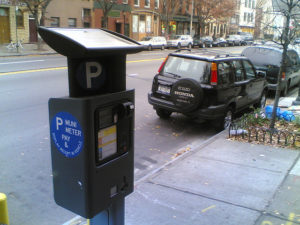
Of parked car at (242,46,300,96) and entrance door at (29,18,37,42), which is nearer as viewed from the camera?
parked car at (242,46,300,96)

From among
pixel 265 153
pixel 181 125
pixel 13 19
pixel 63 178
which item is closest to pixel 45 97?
pixel 181 125

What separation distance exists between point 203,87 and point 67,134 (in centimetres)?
521

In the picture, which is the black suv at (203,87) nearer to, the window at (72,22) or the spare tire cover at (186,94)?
the spare tire cover at (186,94)

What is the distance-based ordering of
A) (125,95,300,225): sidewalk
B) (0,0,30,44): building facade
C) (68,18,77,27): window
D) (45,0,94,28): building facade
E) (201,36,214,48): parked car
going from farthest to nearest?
(201,36,214,48): parked car < (68,18,77,27): window < (45,0,94,28): building facade < (0,0,30,44): building facade < (125,95,300,225): sidewalk

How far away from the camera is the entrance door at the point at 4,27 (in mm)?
28281

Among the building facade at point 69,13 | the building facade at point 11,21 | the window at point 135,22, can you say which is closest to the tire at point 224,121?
the building facade at point 11,21

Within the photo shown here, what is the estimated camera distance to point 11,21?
94.3ft

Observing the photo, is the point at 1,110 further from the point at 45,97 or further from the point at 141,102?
the point at 141,102

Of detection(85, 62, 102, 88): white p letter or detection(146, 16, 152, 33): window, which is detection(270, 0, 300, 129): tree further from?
detection(146, 16, 152, 33): window

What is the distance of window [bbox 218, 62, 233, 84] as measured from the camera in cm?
737

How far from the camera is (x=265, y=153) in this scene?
5.96 m

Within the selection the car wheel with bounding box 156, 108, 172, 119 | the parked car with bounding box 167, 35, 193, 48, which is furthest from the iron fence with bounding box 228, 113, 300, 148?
the parked car with bounding box 167, 35, 193, 48

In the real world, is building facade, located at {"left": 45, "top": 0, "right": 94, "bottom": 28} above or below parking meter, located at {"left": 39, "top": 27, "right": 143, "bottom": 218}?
above

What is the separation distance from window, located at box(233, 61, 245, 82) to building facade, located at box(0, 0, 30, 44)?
79.3 feet
